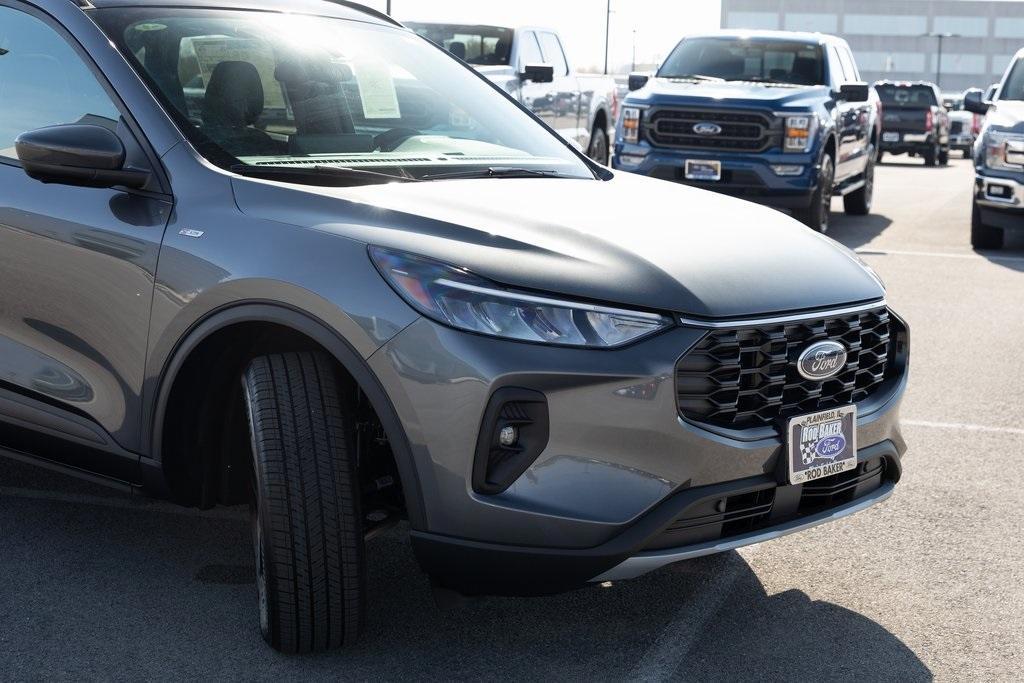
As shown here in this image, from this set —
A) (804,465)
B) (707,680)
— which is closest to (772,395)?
(804,465)

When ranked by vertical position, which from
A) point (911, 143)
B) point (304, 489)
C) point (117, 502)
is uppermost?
point (304, 489)

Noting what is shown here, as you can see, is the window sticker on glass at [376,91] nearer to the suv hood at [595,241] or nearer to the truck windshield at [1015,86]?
the suv hood at [595,241]

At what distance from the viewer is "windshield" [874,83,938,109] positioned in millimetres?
29109

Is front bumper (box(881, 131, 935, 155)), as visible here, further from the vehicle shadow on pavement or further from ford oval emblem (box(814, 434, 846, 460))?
ford oval emblem (box(814, 434, 846, 460))

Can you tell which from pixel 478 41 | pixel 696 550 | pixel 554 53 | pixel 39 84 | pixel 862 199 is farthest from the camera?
pixel 554 53

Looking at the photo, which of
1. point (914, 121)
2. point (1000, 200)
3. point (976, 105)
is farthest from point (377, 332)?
point (914, 121)

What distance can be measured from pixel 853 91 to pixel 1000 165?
1.87 meters

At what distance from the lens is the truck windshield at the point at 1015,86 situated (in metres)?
12.3

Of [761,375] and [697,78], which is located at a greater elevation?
[697,78]

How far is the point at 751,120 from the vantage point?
12.0m

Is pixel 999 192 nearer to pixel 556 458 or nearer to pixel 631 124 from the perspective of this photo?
pixel 631 124

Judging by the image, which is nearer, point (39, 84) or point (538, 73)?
point (39, 84)

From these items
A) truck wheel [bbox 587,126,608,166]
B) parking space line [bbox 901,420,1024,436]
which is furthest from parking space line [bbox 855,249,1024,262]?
parking space line [bbox 901,420,1024,436]

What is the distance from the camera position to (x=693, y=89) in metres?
12.5
